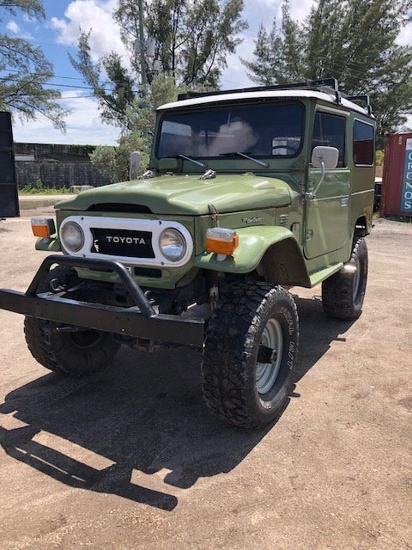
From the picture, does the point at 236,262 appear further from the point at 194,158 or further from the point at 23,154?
the point at 23,154

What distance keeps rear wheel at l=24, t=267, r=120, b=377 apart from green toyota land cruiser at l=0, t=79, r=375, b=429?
0.01 metres

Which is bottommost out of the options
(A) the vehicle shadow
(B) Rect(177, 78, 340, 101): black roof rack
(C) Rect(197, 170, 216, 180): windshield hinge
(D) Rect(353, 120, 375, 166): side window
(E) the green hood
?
(A) the vehicle shadow

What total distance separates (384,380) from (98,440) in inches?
90.6

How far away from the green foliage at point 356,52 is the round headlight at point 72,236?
2804 centimetres

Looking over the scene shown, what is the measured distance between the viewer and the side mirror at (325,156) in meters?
3.63

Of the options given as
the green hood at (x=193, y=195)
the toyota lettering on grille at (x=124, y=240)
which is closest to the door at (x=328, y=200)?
the green hood at (x=193, y=195)

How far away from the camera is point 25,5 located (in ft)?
75.9

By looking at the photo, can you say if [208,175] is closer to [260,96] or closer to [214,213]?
[260,96]

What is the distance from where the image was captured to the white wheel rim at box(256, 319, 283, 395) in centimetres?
333

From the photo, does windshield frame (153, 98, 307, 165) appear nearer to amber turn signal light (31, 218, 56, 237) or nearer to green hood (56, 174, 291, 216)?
green hood (56, 174, 291, 216)

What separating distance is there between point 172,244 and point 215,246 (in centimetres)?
32

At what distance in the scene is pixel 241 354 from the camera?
9.16 ft

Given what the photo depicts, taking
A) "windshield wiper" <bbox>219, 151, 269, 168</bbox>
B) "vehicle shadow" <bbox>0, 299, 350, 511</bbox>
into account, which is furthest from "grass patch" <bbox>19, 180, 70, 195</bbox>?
"vehicle shadow" <bbox>0, 299, 350, 511</bbox>

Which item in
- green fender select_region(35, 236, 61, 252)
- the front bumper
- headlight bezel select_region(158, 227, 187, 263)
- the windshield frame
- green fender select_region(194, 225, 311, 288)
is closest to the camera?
the front bumper
